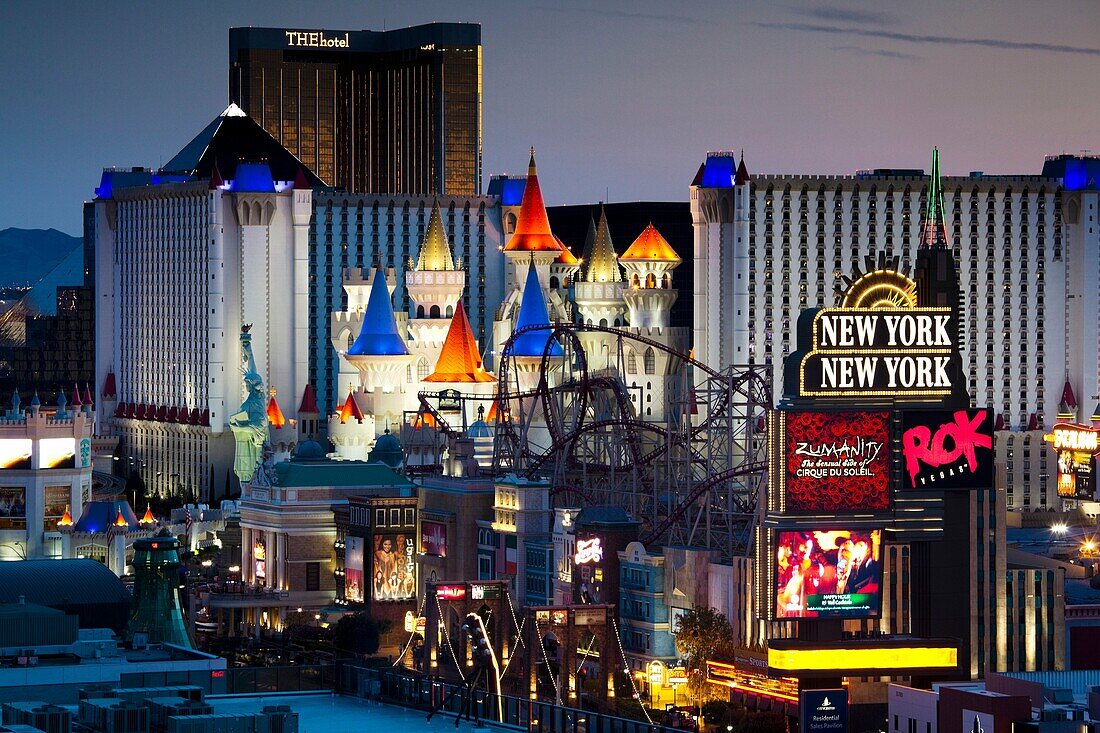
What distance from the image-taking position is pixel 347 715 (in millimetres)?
87688

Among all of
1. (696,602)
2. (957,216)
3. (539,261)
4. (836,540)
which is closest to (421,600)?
(696,602)

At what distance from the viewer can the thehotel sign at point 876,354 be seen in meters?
99.9

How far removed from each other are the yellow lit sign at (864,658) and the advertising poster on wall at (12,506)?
52836 millimetres

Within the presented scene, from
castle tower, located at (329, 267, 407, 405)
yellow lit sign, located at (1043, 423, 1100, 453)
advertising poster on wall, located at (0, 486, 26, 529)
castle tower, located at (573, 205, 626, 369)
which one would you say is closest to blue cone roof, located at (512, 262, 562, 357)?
Answer: castle tower, located at (573, 205, 626, 369)

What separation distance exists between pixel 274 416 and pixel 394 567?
58.0 metres

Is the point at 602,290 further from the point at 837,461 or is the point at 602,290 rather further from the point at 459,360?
the point at 837,461

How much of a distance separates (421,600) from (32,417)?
25.2 metres

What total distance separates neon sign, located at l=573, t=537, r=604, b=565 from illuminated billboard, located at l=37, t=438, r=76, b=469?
35.8 metres

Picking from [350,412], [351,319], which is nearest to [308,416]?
[351,319]

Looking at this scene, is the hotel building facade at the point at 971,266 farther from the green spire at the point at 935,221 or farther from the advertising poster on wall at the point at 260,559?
the green spire at the point at 935,221

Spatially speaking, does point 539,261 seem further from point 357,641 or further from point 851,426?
point 851,426

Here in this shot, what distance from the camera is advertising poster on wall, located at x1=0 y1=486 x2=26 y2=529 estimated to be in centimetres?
13988

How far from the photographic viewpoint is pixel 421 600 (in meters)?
127

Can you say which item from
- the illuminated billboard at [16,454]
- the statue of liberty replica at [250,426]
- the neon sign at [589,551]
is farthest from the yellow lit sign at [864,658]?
the statue of liberty replica at [250,426]
